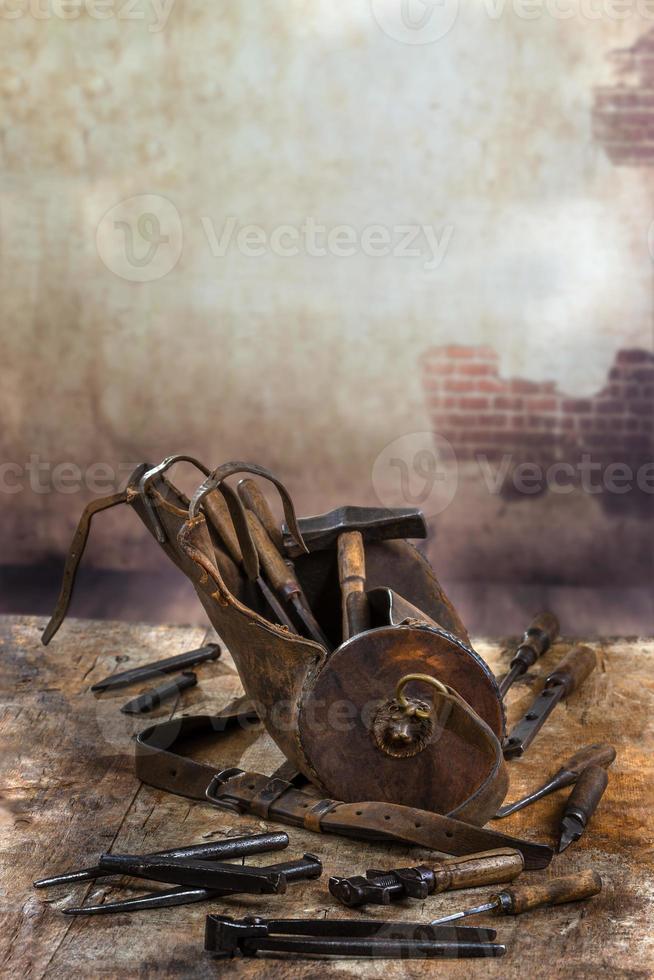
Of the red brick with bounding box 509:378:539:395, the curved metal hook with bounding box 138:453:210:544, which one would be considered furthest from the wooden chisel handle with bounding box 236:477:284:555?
the red brick with bounding box 509:378:539:395

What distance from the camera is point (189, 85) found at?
5.84m

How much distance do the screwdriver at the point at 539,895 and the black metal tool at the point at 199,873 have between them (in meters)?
0.37

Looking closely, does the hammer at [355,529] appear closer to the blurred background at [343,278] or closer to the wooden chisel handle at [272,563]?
the wooden chisel handle at [272,563]

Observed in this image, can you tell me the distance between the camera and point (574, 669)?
3.66 metres

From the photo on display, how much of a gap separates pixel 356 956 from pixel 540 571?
13.3ft

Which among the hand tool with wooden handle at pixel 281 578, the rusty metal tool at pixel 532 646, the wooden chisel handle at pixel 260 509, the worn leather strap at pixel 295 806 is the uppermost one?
the wooden chisel handle at pixel 260 509

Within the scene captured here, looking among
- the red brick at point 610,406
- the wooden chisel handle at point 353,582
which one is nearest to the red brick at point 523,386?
the red brick at point 610,406

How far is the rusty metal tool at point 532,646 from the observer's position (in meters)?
3.70

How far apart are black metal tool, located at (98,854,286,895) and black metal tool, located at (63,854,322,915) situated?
0.02 metres

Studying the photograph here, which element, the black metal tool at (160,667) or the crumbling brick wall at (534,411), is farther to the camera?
the crumbling brick wall at (534,411)

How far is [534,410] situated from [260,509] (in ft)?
10.1

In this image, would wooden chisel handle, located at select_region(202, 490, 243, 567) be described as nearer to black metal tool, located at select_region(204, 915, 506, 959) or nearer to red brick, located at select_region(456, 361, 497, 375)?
Answer: black metal tool, located at select_region(204, 915, 506, 959)

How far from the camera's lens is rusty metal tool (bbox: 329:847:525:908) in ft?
7.95

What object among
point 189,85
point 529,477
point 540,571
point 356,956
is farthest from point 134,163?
point 356,956
